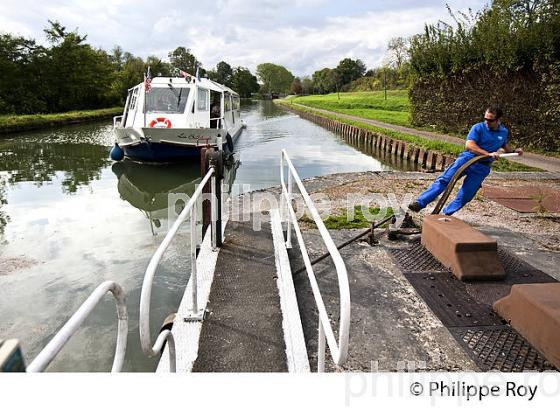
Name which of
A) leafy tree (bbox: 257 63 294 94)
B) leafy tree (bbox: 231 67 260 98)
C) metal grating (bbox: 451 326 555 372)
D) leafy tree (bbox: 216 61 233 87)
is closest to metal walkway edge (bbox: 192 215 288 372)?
metal grating (bbox: 451 326 555 372)

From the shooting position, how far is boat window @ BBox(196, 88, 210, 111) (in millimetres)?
13680

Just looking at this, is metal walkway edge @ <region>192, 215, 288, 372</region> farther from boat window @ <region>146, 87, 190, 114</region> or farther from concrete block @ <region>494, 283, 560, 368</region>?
boat window @ <region>146, 87, 190, 114</region>

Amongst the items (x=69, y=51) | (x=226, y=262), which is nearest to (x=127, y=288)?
(x=226, y=262)

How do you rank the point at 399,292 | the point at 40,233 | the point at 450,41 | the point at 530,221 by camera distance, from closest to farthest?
the point at 399,292 → the point at 530,221 → the point at 40,233 → the point at 450,41

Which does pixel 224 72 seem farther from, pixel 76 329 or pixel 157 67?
pixel 76 329

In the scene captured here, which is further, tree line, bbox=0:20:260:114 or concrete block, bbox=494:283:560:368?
tree line, bbox=0:20:260:114

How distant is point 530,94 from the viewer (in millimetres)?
13055

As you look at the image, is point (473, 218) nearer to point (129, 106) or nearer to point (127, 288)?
point (127, 288)

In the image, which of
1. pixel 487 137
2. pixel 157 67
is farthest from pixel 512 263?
pixel 157 67

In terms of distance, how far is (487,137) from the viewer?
5.35m

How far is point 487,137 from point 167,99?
10.6m

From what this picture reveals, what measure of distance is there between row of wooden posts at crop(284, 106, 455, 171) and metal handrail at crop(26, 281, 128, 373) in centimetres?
1113

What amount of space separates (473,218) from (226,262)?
4.18m

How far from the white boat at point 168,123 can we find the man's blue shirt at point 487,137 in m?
7.96
